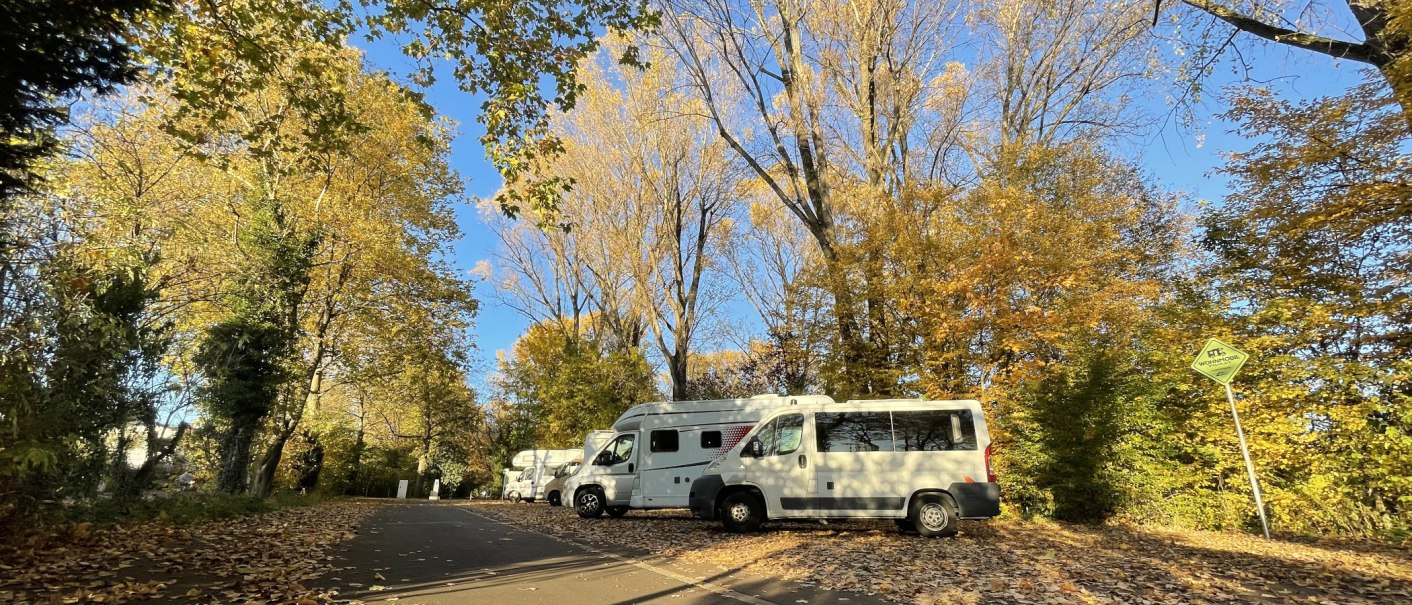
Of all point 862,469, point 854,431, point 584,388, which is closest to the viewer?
point 862,469

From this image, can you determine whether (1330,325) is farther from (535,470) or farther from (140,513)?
(535,470)

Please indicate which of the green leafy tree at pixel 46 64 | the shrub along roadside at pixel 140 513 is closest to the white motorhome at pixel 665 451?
the shrub along roadside at pixel 140 513

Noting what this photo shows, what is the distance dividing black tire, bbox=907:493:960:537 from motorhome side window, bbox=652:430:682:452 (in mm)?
6372

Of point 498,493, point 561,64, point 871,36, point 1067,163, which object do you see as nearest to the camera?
point 561,64

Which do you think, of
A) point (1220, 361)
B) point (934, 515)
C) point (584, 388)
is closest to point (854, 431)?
point (934, 515)

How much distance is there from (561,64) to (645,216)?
15.4m

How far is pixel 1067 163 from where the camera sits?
18.7 m

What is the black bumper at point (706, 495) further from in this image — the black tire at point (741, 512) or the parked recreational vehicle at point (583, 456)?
the parked recreational vehicle at point (583, 456)

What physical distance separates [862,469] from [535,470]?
2070cm

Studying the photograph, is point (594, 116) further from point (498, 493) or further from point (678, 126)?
point (498, 493)

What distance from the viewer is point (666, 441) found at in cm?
1518

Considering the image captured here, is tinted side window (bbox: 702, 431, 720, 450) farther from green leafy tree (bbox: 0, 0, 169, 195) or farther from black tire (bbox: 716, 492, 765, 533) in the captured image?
green leafy tree (bbox: 0, 0, 169, 195)

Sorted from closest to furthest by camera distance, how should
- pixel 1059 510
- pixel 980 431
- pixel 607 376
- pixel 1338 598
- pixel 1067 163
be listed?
1. pixel 1338 598
2. pixel 980 431
3. pixel 1059 510
4. pixel 1067 163
5. pixel 607 376

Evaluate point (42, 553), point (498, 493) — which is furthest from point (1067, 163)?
point (498, 493)
